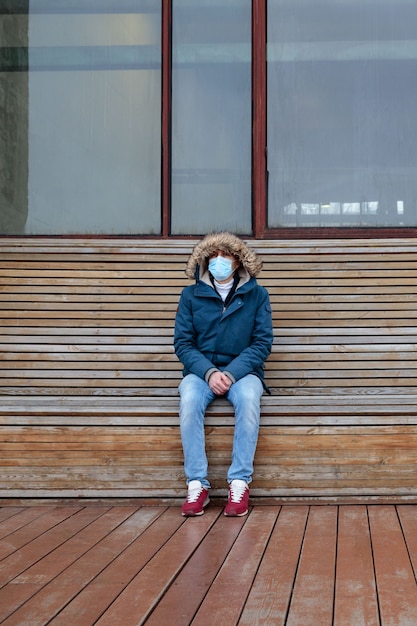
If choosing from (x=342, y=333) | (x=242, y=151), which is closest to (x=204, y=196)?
(x=242, y=151)

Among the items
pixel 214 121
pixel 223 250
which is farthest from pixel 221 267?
pixel 214 121

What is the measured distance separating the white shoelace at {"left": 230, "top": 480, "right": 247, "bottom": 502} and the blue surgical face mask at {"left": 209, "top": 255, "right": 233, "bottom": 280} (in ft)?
3.15

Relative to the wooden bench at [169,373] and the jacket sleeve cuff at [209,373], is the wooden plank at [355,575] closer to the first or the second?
the wooden bench at [169,373]

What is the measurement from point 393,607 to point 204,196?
154 inches

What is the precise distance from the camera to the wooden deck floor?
2248 mm

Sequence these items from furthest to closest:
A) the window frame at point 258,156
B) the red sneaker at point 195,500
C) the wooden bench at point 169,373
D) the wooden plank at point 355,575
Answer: the window frame at point 258,156
the wooden bench at point 169,373
the red sneaker at point 195,500
the wooden plank at point 355,575

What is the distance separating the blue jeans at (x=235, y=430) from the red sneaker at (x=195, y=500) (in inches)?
1.3

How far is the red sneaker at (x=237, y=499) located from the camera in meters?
3.41

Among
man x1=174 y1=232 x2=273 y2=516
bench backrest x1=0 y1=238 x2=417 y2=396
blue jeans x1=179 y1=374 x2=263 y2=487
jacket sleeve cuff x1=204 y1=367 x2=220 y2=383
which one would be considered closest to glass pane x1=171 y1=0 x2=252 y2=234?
bench backrest x1=0 y1=238 x2=417 y2=396

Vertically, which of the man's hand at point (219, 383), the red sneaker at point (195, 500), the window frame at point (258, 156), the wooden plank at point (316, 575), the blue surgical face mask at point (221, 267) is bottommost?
the wooden plank at point (316, 575)

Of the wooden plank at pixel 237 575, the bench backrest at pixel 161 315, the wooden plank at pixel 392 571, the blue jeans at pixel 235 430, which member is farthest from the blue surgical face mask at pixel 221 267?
the wooden plank at pixel 392 571

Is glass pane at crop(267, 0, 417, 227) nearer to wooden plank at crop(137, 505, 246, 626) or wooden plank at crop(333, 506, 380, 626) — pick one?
wooden plank at crop(333, 506, 380, 626)

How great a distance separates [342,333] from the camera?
4703 mm

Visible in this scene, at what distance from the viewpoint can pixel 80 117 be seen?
5957 mm
